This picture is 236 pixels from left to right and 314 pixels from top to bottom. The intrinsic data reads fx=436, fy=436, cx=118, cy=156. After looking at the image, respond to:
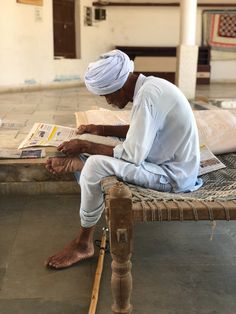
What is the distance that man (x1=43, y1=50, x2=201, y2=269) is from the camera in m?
1.75

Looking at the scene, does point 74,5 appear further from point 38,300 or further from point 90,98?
point 38,300

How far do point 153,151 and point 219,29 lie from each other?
32.2 feet

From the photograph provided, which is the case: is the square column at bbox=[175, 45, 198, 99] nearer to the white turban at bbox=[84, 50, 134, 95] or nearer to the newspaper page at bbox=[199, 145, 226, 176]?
the newspaper page at bbox=[199, 145, 226, 176]

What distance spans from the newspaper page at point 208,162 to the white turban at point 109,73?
2.27 feet

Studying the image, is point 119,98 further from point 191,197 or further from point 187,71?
point 187,71

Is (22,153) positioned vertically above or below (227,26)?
below

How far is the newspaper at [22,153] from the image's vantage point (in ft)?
9.87

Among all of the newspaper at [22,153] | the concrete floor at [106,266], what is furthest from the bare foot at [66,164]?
the newspaper at [22,153]

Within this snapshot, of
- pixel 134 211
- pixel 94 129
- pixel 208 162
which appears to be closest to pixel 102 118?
pixel 94 129

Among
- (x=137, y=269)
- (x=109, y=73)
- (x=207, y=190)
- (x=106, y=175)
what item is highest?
(x=109, y=73)

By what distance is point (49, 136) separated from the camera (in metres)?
2.83

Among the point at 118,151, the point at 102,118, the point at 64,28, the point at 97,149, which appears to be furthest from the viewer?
the point at 64,28

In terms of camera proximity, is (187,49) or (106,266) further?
(187,49)

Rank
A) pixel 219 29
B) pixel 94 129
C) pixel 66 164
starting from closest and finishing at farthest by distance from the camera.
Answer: pixel 66 164, pixel 94 129, pixel 219 29
